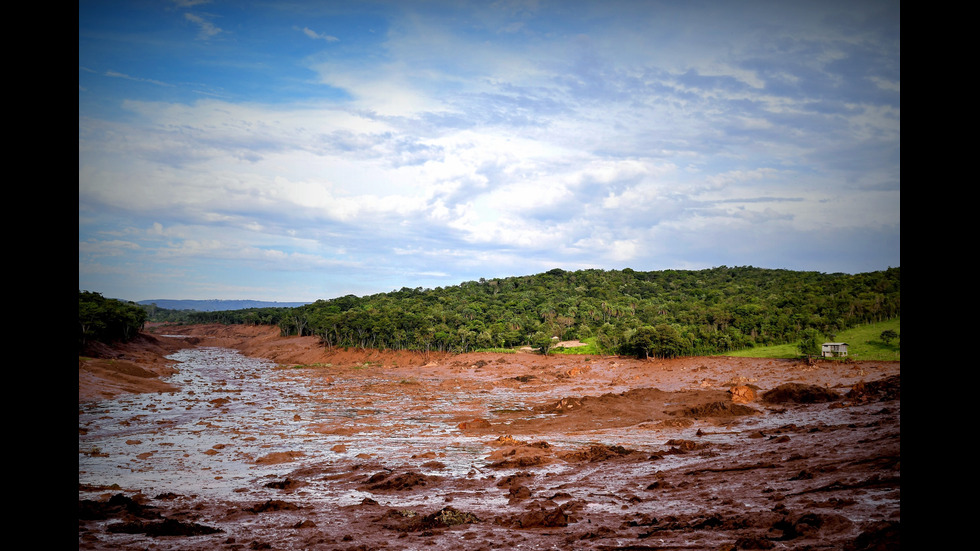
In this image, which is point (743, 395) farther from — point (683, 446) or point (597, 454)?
point (597, 454)

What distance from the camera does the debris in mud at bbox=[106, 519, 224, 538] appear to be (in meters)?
9.87

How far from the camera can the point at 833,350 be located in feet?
132

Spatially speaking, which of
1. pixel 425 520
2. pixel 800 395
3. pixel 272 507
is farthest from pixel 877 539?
pixel 800 395

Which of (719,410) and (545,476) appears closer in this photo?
(545,476)

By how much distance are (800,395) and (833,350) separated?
57.1ft

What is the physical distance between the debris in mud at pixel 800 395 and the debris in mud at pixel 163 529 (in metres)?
26.2

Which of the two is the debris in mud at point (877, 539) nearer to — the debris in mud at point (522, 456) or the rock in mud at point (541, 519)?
the rock in mud at point (541, 519)

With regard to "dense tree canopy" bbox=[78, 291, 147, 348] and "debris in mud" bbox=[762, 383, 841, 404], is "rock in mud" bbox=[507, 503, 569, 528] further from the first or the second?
"dense tree canopy" bbox=[78, 291, 147, 348]

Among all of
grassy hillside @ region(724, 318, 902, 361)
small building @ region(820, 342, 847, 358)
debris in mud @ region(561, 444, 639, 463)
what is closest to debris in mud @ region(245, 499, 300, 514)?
debris in mud @ region(561, 444, 639, 463)

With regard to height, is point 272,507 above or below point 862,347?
below
